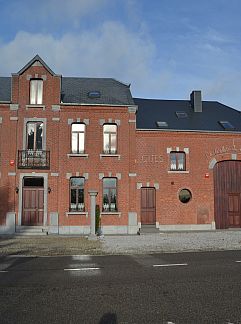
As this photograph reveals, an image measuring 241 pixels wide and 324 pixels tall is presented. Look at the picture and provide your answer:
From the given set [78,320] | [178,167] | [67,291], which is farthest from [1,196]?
[78,320]

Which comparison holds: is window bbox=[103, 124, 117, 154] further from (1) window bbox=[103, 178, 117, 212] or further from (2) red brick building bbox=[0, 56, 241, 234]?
(1) window bbox=[103, 178, 117, 212]

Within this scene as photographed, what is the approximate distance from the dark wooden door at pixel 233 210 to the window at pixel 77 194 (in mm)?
9277

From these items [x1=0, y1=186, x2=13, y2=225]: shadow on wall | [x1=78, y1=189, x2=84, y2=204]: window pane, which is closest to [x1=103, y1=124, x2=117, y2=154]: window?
[x1=78, y1=189, x2=84, y2=204]: window pane

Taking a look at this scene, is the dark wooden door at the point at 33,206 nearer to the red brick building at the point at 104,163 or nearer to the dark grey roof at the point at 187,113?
the red brick building at the point at 104,163

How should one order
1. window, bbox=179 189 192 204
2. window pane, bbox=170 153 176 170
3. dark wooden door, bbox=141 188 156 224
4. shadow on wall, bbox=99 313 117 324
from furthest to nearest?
window pane, bbox=170 153 176 170
window, bbox=179 189 192 204
dark wooden door, bbox=141 188 156 224
shadow on wall, bbox=99 313 117 324

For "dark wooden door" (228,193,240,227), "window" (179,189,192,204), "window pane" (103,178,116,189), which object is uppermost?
"window pane" (103,178,116,189)

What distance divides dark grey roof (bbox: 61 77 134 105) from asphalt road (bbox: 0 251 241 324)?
13.6 metres

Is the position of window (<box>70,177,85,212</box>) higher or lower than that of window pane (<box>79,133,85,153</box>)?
lower

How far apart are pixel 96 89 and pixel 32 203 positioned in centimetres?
839

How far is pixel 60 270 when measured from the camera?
395 inches

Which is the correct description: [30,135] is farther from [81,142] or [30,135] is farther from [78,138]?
[81,142]

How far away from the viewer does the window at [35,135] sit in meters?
22.8

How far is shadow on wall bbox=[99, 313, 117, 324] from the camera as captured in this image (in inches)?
213

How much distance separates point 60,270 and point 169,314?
190 inches
